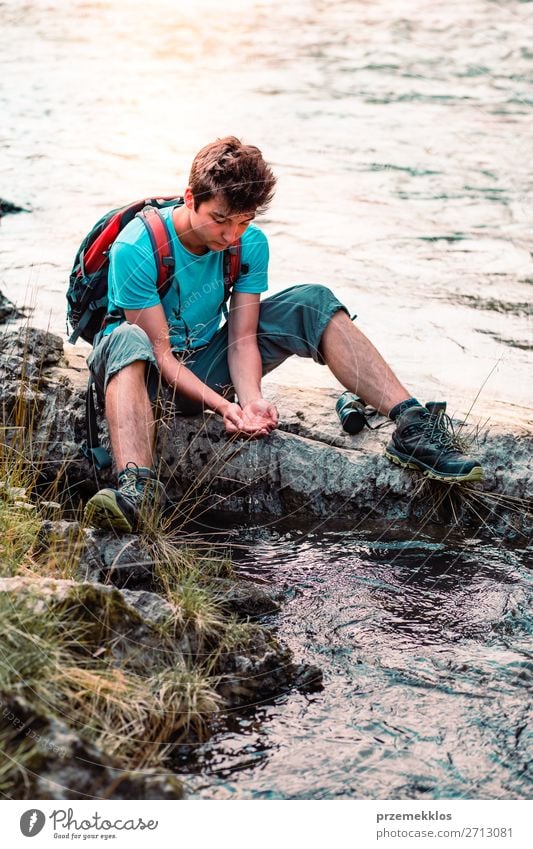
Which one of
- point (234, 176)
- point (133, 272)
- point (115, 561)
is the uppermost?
point (234, 176)

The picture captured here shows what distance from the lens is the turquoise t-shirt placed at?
5.12 metres

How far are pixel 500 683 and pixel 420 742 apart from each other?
1.66 ft

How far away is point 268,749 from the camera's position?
3.73 m

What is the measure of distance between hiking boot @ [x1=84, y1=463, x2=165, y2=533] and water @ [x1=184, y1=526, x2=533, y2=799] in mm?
629

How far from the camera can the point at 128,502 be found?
4.53 metres

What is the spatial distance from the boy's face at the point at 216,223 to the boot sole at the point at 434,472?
1430 mm

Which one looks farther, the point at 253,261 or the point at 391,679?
the point at 253,261

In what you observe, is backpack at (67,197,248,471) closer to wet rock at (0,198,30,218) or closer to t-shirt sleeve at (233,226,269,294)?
t-shirt sleeve at (233,226,269,294)

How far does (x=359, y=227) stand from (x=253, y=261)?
6.67 metres

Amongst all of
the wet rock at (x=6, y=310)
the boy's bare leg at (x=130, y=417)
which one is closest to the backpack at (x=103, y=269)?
the boy's bare leg at (x=130, y=417)

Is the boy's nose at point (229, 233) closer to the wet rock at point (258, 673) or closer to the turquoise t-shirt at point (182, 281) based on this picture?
the turquoise t-shirt at point (182, 281)

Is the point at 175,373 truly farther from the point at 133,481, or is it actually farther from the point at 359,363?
the point at 359,363

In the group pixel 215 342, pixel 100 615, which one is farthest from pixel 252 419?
pixel 100 615
